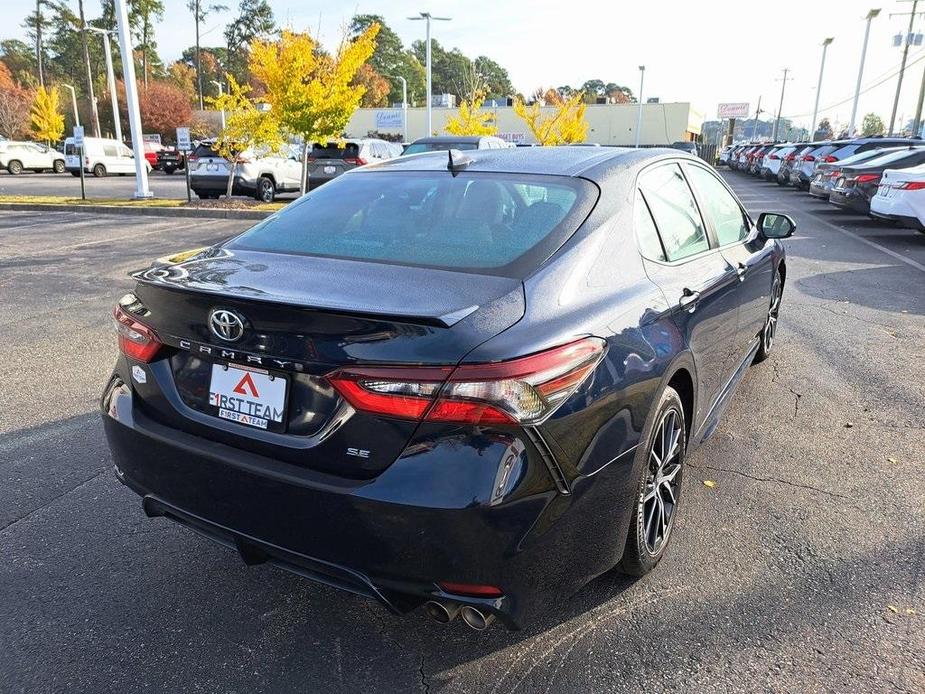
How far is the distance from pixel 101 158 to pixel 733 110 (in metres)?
78.8

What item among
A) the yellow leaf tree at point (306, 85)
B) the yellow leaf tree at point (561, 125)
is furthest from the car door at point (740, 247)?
the yellow leaf tree at point (561, 125)

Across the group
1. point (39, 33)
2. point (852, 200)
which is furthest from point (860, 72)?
point (39, 33)

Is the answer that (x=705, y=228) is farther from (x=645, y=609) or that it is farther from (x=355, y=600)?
(x=355, y=600)

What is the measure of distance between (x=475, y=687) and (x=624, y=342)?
3.94 feet

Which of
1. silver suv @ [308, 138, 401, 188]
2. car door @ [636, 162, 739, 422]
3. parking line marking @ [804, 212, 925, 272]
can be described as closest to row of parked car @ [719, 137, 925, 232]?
parking line marking @ [804, 212, 925, 272]

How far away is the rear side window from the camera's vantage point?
298cm

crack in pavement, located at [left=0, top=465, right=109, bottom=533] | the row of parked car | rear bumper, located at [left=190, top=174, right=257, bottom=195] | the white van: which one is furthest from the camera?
the white van

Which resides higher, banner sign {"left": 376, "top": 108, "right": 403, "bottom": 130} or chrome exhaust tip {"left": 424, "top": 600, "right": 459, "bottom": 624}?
banner sign {"left": 376, "top": 108, "right": 403, "bottom": 130}

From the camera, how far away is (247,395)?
2105 millimetres

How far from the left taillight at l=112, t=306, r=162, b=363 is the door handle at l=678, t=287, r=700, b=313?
6.40 feet

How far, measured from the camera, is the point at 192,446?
87.3 inches

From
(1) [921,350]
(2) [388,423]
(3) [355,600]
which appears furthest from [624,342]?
(1) [921,350]

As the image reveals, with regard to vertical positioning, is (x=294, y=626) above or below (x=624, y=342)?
below

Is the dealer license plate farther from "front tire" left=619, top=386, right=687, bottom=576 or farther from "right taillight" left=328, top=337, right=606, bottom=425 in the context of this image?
"front tire" left=619, top=386, right=687, bottom=576
